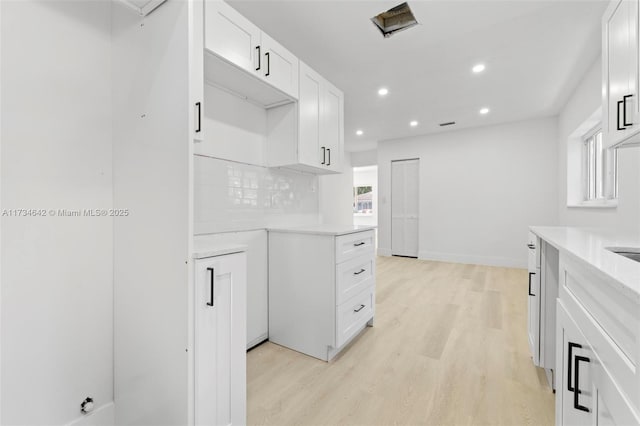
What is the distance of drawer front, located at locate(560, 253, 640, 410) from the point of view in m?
0.54

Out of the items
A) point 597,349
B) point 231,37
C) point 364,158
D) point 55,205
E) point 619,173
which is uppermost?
point 364,158

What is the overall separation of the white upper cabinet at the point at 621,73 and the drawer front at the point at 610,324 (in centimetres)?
89

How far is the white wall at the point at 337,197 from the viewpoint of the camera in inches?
245

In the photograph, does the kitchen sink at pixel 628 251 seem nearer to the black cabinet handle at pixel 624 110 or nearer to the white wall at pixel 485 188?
the black cabinet handle at pixel 624 110

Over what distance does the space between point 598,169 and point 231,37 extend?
4214 millimetres

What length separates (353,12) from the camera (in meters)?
1.99

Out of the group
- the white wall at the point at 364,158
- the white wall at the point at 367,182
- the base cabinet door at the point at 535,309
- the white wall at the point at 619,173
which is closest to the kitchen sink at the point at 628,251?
the base cabinet door at the point at 535,309

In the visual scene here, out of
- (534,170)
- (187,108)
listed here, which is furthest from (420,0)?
(534,170)

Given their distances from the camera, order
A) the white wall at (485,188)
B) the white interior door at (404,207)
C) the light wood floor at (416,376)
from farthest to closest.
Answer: the white interior door at (404,207), the white wall at (485,188), the light wood floor at (416,376)

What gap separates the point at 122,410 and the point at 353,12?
2.75 m

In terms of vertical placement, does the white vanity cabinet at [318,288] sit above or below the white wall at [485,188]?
below

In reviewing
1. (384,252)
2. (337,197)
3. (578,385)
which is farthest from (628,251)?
(337,197)

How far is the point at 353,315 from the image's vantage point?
2131 millimetres

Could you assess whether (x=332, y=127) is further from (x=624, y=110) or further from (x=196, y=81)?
(x=624, y=110)
